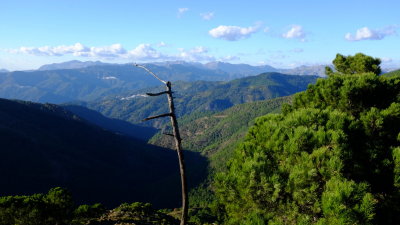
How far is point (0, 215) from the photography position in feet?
133

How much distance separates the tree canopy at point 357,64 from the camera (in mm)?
35438

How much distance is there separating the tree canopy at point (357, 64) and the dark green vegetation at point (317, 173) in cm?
2073

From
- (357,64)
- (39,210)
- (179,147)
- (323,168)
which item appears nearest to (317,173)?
(323,168)

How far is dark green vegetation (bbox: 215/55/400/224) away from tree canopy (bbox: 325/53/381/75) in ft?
68.0

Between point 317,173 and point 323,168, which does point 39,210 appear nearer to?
point 317,173

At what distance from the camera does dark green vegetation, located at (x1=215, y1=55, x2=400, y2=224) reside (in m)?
10.7

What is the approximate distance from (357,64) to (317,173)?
29.1m

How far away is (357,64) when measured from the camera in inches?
1431

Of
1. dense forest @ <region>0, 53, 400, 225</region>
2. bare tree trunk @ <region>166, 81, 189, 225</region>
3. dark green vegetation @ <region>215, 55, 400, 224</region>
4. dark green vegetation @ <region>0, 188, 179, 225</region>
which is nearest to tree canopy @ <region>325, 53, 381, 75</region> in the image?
dense forest @ <region>0, 53, 400, 225</region>

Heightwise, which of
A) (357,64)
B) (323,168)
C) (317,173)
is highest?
(357,64)

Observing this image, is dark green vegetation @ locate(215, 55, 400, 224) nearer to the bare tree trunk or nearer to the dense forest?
the dense forest

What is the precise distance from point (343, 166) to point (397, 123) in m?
7.24

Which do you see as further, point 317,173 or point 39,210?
point 39,210

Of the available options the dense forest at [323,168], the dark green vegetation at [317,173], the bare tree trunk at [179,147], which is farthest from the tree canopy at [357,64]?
the bare tree trunk at [179,147]
